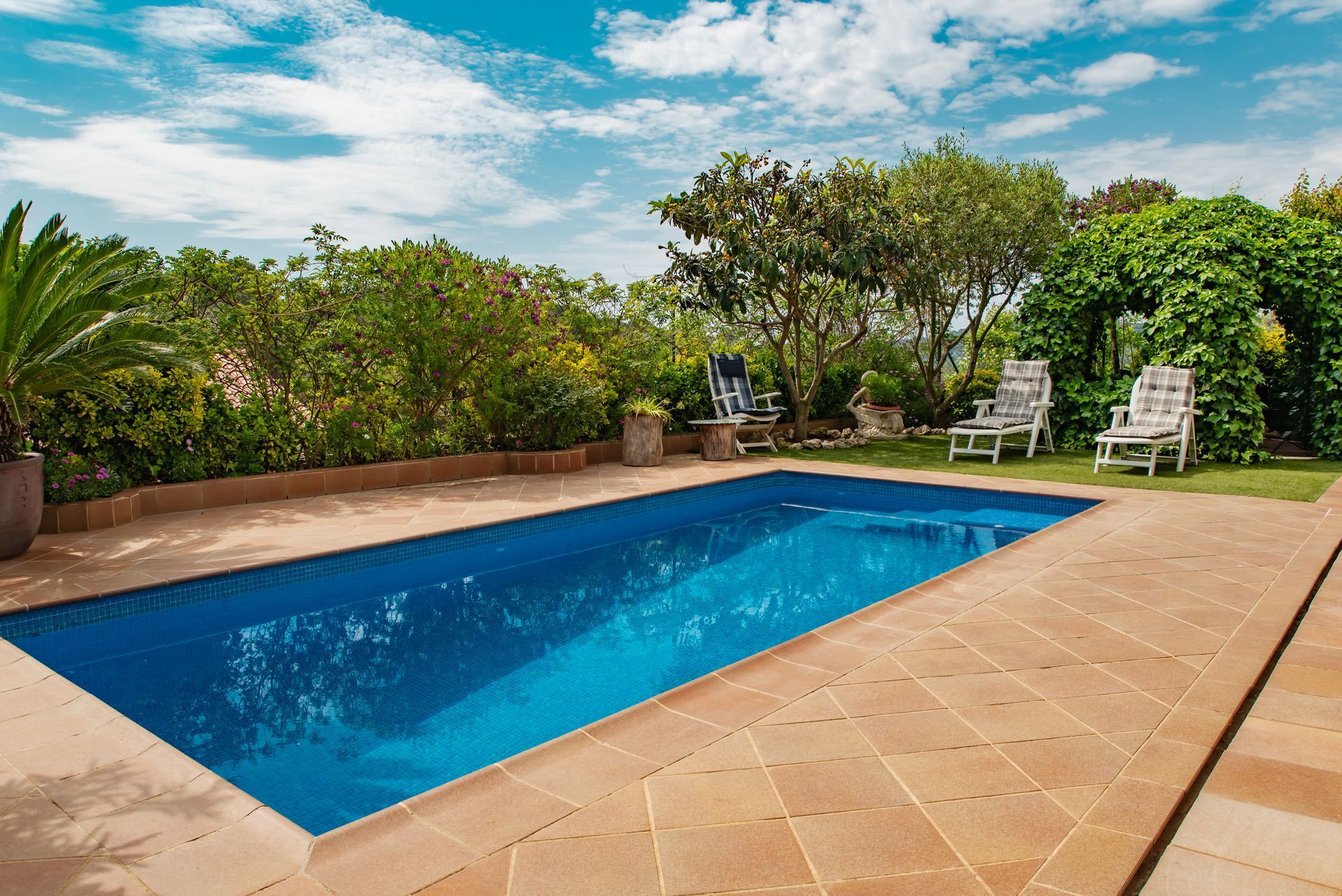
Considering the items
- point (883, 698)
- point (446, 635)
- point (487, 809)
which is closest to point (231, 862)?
point (487, 809)

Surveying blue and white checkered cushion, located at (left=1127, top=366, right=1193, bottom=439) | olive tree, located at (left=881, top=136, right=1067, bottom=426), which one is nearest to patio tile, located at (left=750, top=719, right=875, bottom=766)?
blue and white checkered cushion, located at (left=1127, top=366, right=1193, bottom=439)

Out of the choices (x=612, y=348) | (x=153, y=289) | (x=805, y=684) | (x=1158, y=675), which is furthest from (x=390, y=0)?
(x=1158, y=675)

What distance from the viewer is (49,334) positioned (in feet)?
15.5

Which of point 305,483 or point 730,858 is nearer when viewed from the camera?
point 730,858

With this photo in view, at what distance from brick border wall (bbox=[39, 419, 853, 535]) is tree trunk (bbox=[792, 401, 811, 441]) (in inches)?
99.0

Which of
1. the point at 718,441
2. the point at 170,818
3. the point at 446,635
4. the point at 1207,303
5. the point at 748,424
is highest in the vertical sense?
the point at 1207,303

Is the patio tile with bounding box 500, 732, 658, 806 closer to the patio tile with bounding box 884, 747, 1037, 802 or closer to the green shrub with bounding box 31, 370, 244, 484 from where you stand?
the patio tile with bounding box 884, 747, 1037, 802

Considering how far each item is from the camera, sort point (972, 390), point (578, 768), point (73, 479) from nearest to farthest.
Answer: point (578, 768), point (73, 479), point (972, 390)

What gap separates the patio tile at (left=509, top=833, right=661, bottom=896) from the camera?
177 centimetres

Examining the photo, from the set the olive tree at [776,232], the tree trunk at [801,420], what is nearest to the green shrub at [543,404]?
the olive tree at [776,232]

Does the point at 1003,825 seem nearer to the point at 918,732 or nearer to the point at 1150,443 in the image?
the point at 918,732

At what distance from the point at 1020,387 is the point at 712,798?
30.6 ft

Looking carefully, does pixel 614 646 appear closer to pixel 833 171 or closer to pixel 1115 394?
pixel 833 171

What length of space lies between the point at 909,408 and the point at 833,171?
16.2 ft
